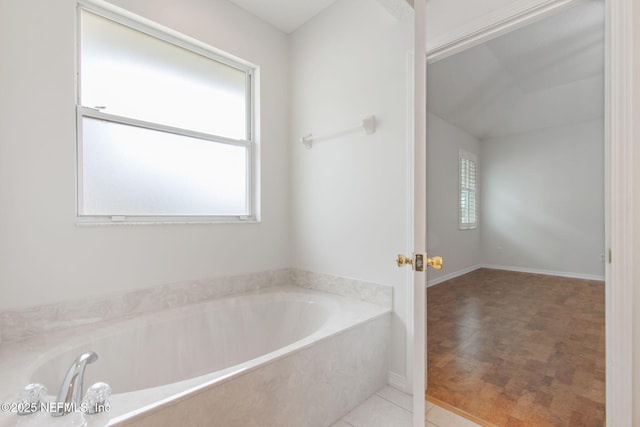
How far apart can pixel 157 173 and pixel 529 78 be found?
4.32 meters

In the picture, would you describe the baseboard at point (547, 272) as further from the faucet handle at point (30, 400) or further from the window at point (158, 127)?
the faucet handle at point (30, 400)

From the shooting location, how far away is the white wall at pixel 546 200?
4.71 meters

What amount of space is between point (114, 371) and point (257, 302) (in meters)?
0.88

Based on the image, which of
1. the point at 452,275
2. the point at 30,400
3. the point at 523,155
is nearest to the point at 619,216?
the point at 30,400

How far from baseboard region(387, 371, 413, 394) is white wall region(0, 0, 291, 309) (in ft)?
4.73

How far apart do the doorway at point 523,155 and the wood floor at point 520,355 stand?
8.4 inches

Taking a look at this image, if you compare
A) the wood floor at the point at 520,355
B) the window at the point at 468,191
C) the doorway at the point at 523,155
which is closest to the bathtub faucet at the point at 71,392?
the wood floor at the point at 520,355

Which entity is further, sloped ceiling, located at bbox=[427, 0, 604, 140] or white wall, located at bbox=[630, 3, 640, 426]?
sloped ceiling, located at bbox=[427, 0, 604, 140]

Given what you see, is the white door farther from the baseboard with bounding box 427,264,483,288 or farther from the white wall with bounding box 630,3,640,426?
the baseboard with bounding box 427,264,483,288

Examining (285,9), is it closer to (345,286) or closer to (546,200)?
(345,286)

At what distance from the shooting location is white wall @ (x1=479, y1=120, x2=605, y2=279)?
4.71 meters

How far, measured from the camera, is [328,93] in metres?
2.22

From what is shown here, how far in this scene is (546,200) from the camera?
16.9 ft

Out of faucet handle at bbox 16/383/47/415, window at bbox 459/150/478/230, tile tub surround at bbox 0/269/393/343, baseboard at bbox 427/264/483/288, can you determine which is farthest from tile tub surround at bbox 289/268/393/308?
window at bbox 459/150/478/230
